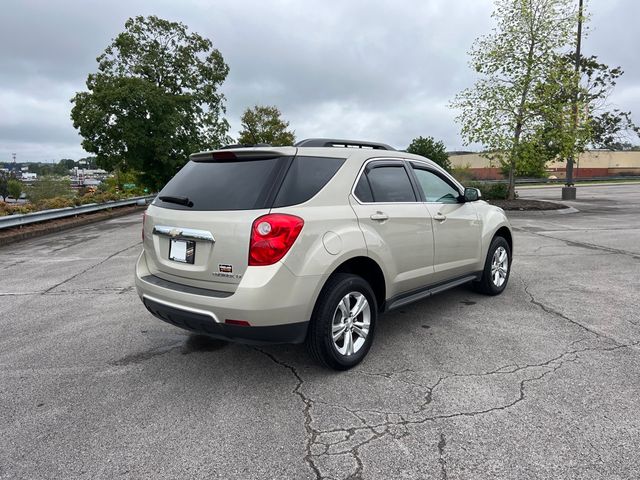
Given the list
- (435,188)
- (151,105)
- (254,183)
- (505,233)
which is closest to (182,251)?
(254,183)

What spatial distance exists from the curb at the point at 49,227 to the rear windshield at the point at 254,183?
32.5 feet

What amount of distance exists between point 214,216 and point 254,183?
369 mm

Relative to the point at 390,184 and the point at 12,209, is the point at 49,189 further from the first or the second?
the point at 390,184

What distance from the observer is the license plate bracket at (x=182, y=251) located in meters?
3.15

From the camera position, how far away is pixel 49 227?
42.2ft

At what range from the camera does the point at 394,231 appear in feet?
12.1

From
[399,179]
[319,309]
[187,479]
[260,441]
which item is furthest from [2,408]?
[399,179]

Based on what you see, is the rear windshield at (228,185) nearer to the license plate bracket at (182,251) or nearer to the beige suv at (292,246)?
the beige suv at (292,246)

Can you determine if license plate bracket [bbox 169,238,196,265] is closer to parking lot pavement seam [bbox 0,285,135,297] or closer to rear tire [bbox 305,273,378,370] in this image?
rear tire [bbox 305,273,378,370]

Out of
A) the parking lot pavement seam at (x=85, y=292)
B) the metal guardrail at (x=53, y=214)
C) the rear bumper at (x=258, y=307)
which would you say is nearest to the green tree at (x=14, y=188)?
the metal guardrail at (x=53, y=214)

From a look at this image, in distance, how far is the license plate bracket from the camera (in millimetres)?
3145

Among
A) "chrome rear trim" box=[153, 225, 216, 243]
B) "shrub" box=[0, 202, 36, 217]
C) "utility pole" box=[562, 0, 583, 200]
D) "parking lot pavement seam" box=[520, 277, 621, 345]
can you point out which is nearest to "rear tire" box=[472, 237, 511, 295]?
"parking lot pavement seam" box=[520, 277, 621, 345]

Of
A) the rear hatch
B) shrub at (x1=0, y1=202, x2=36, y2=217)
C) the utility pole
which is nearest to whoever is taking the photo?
the rear hatch

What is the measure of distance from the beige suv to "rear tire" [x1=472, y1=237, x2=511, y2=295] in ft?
4.32
